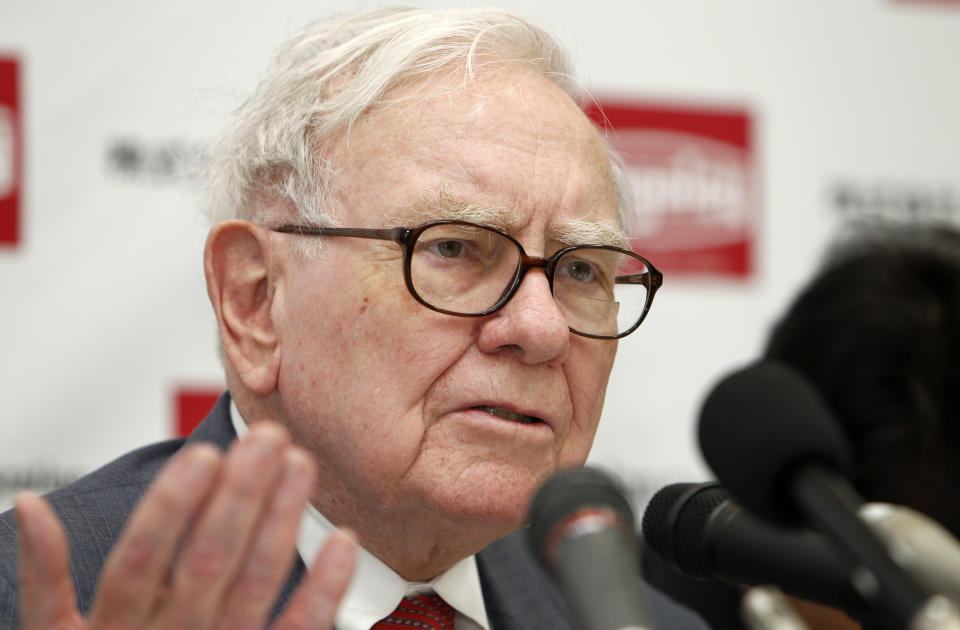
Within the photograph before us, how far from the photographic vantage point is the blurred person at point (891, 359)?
2377 millimetres

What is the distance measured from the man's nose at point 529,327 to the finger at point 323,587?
669 mm

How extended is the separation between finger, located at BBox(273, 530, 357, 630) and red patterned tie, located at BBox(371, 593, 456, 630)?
0.70 m

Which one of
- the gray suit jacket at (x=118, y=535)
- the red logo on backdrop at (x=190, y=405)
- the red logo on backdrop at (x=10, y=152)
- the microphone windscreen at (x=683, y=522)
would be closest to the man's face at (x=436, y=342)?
the gray suit jacket at (x=118, y=535)

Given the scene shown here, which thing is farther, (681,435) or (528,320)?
(681,435)

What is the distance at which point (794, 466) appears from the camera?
937 mm

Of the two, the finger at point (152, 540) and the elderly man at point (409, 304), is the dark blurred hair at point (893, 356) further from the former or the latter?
the finger at point (152, 540)

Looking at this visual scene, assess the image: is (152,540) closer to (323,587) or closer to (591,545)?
(323,587)

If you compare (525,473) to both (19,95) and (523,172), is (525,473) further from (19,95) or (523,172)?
(19,95)

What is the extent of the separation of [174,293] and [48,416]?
0.42 metres

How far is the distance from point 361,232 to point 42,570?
83cm

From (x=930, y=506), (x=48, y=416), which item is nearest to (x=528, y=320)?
(x=930, y=506)

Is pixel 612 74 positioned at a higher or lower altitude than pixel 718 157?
higher

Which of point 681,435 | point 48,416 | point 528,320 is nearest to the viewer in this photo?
point 528,320

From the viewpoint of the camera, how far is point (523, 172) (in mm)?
1755
